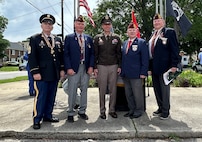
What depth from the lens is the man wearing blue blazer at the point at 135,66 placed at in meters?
4.98

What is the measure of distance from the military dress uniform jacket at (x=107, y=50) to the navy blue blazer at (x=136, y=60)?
209 mm

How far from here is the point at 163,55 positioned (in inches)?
195

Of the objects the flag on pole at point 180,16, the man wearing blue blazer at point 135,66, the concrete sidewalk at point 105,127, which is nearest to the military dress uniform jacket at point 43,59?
the concrete sidewalk at point 105,127

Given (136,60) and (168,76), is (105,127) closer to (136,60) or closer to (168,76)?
(136,60)

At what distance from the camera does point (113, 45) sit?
5055 mm

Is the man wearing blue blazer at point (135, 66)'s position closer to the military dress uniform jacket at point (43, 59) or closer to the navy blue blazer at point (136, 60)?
the navy blue blazer at point (136, 60)

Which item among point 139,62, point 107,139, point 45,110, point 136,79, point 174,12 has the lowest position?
point 107,139

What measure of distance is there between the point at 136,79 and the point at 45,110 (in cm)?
180

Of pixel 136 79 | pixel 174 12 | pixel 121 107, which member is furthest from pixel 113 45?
pixel 174 12

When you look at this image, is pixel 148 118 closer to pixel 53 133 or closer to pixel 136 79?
pixel 136 79

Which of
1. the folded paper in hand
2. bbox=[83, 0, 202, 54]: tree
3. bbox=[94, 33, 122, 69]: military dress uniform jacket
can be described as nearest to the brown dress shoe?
bbox=[94, 33, 122, 69]: military dress uniform jacket

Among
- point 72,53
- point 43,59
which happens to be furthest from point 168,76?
point 43,59

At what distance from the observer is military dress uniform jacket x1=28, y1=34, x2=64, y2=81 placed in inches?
180

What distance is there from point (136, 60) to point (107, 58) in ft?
1.79
